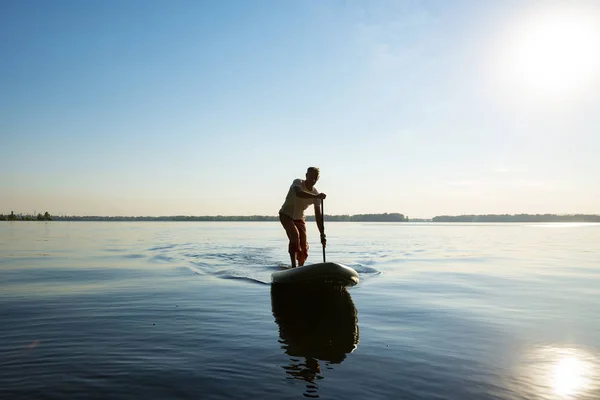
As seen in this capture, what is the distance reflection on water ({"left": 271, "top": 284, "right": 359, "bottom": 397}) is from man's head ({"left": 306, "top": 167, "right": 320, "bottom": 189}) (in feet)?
9.73

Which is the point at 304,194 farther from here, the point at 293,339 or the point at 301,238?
the point at 293,339

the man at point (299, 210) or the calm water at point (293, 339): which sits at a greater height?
the man at point (299, 210)

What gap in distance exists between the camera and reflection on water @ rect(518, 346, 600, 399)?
470cm

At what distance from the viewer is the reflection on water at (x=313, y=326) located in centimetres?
547

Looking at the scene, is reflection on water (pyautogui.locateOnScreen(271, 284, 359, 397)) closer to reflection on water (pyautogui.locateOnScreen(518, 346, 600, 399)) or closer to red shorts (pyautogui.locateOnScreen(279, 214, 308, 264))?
red shorts (pyautogui.locateOnScreen(279, 214, 308, 264))

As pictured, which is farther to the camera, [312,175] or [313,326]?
[312,175]

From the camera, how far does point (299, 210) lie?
13.5 meters

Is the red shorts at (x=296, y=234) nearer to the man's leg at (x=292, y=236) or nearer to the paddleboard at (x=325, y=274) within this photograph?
the man's leg at (x=292, y=236)

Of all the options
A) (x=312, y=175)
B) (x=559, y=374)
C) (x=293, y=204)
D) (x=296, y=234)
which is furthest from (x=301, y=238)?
(x=559, y=374)

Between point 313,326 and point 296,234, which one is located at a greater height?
point 296,234

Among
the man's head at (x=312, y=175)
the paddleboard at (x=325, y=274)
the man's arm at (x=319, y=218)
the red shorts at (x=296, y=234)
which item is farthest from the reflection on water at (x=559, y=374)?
the red shorts at (x=296, y=234)

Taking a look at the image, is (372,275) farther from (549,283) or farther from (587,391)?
(587,391)

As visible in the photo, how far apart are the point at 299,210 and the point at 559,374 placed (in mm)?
8873

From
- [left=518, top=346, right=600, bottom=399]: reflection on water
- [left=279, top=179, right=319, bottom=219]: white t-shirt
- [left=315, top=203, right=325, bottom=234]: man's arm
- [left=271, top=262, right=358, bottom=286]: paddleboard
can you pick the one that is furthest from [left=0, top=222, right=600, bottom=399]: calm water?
[left=279, top=179, right=319, bottom=219]: white t-shirt
